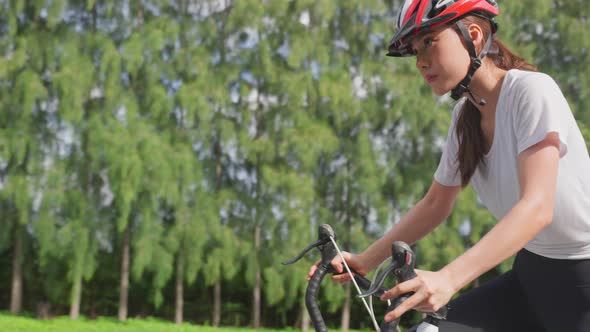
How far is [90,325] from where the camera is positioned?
13.7 metres

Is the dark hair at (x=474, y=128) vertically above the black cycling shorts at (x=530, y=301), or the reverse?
the dark hair at (x=474, y=128)

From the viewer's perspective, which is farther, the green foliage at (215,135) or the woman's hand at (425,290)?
the green foliage at (215,135)

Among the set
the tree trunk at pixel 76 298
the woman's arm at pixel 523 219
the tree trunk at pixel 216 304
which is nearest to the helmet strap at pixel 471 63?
the woman's arm at pixel 523 219

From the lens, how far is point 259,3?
13.7 m

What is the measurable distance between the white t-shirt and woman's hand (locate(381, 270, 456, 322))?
37 centimetres

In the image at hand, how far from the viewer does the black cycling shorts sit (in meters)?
1.86

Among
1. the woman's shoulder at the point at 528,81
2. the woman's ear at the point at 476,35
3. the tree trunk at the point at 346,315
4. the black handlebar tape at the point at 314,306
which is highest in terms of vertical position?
the woman's ear at the point at 476,35

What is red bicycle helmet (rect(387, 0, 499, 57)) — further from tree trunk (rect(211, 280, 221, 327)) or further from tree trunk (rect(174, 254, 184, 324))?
tree trunk (rect(211, 280, 221, 327))

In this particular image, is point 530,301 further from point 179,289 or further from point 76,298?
point 76,298

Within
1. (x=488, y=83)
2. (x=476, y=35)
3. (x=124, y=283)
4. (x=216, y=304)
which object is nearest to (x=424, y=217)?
(x=488, y=83)

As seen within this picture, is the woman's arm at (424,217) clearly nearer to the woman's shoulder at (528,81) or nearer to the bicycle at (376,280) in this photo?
the bicycle at (376,280)

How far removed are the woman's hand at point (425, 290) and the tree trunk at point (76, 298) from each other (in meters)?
13.3

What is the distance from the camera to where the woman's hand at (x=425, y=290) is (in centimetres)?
143

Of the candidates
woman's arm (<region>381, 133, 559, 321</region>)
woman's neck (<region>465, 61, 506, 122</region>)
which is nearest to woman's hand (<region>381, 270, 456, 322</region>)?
woman's arm (<region>381, 133, 559, 321</region>)
